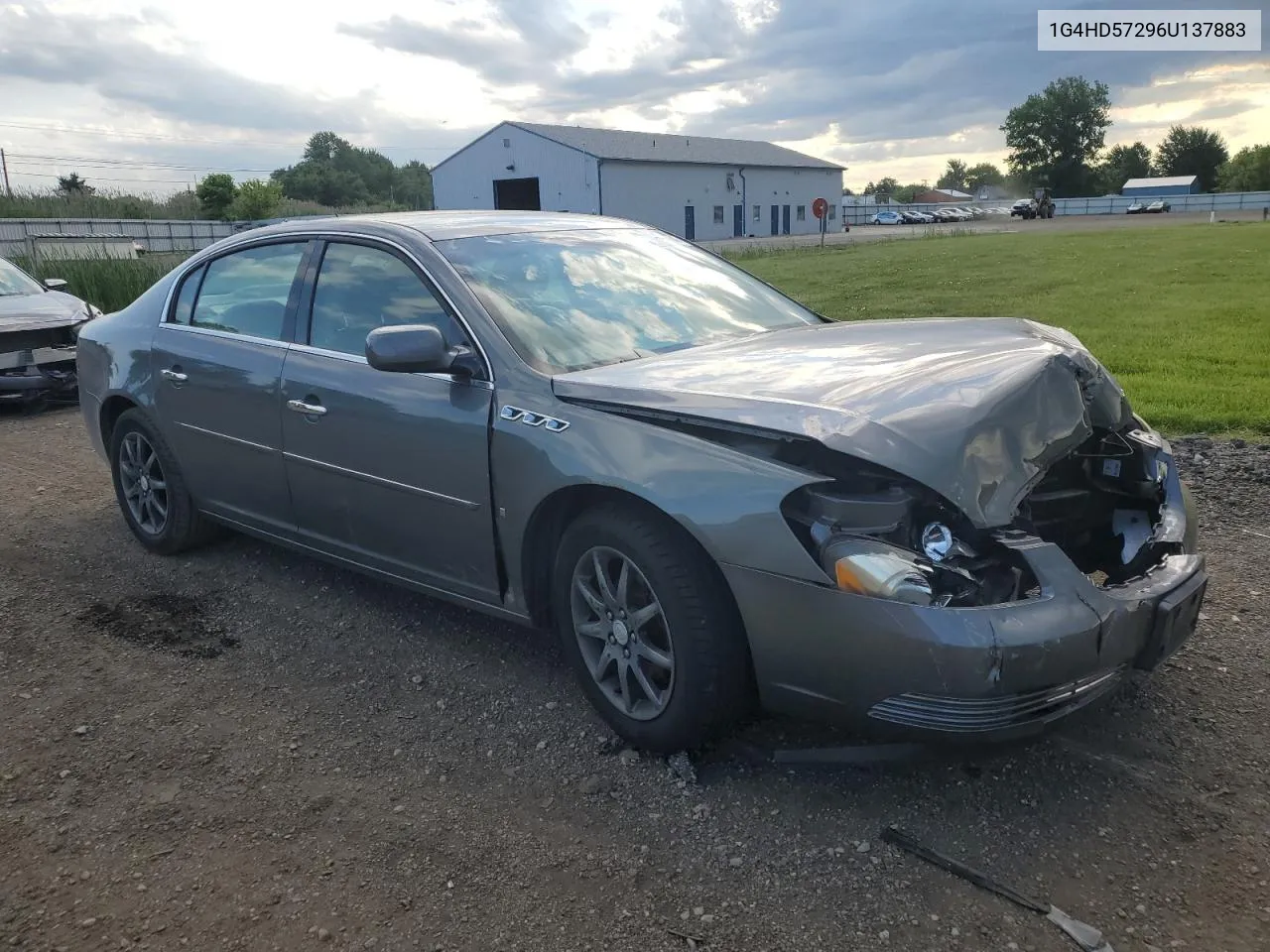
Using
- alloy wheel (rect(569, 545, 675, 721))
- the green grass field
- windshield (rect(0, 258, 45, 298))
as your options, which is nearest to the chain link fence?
the green grass field

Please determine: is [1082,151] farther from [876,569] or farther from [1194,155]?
[876,569]

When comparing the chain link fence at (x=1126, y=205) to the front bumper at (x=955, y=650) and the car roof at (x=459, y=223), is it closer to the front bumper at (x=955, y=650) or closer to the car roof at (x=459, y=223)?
the car roof at (x=459, y=223)

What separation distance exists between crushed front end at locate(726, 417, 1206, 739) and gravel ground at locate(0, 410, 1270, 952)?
11.2 inches

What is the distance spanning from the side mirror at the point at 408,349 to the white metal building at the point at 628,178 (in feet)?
150

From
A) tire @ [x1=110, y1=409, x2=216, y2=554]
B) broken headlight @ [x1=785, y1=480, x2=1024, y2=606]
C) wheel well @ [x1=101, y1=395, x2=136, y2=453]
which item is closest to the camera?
broken headlight @ [x1=785, y1=480, x2=1024, y2=606]

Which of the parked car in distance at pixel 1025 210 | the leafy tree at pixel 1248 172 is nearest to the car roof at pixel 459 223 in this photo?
the parked car in distance at pixel 1025 210

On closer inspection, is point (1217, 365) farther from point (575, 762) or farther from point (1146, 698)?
point (575, 762)

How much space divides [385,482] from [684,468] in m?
1.41

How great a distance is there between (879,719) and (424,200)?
305 feet

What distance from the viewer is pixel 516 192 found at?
5516cm

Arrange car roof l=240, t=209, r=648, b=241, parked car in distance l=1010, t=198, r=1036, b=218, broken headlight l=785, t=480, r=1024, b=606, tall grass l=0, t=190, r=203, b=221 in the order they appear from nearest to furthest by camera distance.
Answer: broken headlight l=785, t=480, r=1024, b=606 → car roof l=240, t=209, r=648, b=241 → tall grass l=0, t=190, r=203, b=221 → parked car in distance l=1010, t=198, r=1036, b=218

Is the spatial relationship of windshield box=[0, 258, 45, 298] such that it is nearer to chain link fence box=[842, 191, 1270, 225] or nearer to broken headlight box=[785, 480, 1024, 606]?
broken headlight box=[785, 480, 1024, 606]

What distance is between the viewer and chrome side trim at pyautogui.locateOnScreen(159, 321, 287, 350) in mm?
4281

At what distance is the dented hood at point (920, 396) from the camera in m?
2.71
